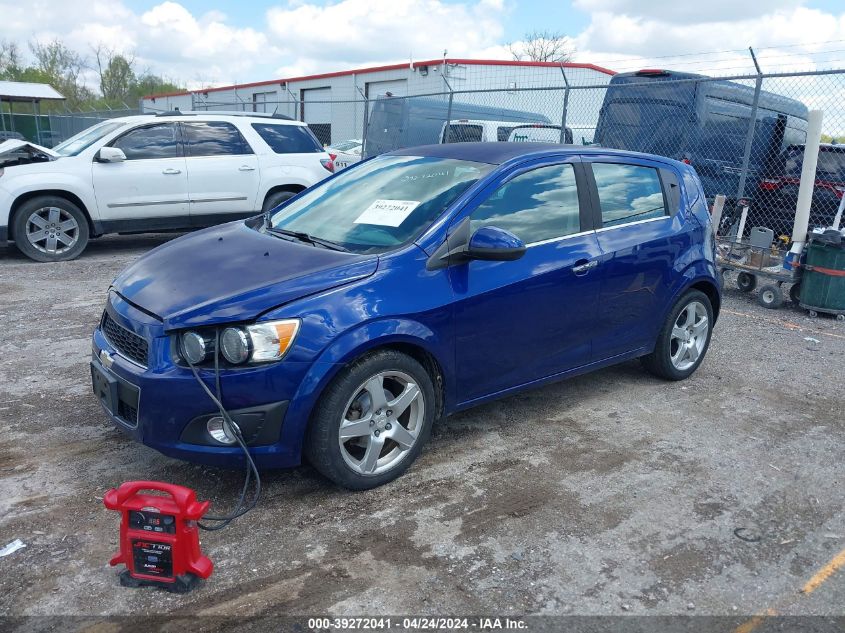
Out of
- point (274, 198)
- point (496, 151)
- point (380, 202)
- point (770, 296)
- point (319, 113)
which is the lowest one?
point (770, 296)

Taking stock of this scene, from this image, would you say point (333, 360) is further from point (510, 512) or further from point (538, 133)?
point (538, 133)

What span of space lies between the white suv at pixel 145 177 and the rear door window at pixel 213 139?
13mm

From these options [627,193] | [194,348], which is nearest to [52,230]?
[194,348]

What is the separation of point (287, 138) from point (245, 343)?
7.69 m

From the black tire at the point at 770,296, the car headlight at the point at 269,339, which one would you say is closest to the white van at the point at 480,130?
the black tire at the point at 770,296

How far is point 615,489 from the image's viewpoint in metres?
3.76

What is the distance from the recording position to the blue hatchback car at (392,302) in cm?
323

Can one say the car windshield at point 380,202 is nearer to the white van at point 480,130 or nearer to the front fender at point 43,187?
the front fender at point 43,187

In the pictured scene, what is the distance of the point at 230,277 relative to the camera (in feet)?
11.5

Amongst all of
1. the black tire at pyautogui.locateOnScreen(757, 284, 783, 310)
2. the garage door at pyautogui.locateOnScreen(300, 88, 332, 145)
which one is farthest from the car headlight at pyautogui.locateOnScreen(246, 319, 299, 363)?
the garage door at pyautogui.locateOnScreen(300, 88, 332, 145)

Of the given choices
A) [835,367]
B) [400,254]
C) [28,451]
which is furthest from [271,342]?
[835,367]

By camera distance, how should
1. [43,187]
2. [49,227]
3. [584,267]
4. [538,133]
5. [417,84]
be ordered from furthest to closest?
[417,84]
[538,133]
[49,227]
[43,187]
[584,267]

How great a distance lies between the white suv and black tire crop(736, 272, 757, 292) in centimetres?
559

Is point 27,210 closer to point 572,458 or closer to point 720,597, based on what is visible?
point 572,458
